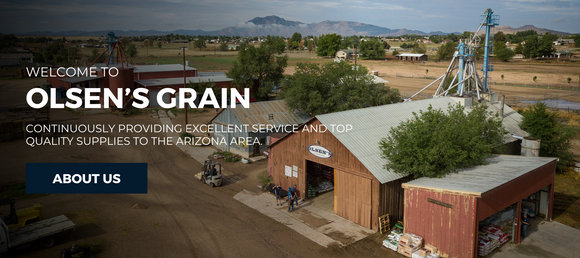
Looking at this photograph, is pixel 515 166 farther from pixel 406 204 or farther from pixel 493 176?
pixel 406 204

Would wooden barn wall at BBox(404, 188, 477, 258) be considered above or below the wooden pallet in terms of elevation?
above

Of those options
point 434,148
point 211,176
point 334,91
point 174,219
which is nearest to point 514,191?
point 434,148

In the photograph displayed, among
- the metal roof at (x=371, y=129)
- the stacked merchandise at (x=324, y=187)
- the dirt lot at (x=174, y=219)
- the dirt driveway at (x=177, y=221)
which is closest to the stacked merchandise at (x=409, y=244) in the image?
Answer: the dirt driveway at (x=177, y=221)

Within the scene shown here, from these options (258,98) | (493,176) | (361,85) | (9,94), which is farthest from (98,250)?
(9,94)

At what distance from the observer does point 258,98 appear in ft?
194

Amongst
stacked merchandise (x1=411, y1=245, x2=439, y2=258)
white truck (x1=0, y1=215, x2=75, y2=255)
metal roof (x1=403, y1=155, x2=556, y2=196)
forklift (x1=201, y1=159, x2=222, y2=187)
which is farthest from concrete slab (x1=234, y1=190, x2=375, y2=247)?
white truck (x1=0, y1=215, x2=75, y2=255)

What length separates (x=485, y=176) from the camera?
17.8 meters

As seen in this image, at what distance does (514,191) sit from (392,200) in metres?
5.47

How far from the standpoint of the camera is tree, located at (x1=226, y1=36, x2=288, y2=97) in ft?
191

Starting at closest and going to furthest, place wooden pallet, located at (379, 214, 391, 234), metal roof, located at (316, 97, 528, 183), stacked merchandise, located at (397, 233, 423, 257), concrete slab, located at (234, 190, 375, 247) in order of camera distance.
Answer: stacked merchandise, located at (397, 233, 423, 257), concrete slab, located at (234, 190, 375, 247), wooden pallet, located at (379, 214, 391, 234), metal roof, located at (316, 97, 528, 183)

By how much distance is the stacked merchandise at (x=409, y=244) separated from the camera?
16.4 meters

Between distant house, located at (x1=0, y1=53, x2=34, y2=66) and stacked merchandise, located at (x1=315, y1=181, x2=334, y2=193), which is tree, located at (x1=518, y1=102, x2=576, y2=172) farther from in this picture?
distant house, located at (x1=0, y1=53, x2=34, y2=66)

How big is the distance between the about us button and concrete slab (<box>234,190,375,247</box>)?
27.3 feet

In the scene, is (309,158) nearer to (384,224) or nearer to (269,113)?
(384,224)
